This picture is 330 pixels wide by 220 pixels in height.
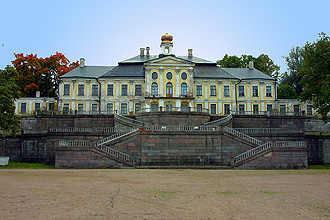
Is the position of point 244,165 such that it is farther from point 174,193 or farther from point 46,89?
point 46,89

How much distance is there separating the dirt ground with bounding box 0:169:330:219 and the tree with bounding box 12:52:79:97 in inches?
1704

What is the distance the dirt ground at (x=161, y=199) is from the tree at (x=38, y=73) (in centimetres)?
4329

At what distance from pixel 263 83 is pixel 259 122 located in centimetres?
1221

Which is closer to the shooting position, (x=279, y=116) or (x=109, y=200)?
(x=109, y=200)

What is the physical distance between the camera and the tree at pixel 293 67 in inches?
2837

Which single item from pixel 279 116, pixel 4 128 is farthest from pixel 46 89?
pixel 279 116

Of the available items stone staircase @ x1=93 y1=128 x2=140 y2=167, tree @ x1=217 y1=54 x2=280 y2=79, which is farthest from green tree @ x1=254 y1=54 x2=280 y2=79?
stone staircase @ x1=93 y1=128 x2=140 y2=167

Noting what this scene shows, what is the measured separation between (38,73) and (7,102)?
2826cm

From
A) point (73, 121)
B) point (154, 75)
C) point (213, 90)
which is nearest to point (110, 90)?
point (154, 75)

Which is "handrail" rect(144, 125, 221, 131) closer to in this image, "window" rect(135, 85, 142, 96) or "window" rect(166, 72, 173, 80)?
"window" rect(166, 72, 173, 80)

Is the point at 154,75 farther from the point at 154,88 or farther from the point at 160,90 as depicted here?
the point at 160,90

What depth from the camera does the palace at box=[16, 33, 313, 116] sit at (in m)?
52.3

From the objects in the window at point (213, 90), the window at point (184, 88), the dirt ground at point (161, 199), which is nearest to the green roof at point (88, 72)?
the window at point (184, 88)

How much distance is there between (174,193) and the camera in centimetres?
1594
